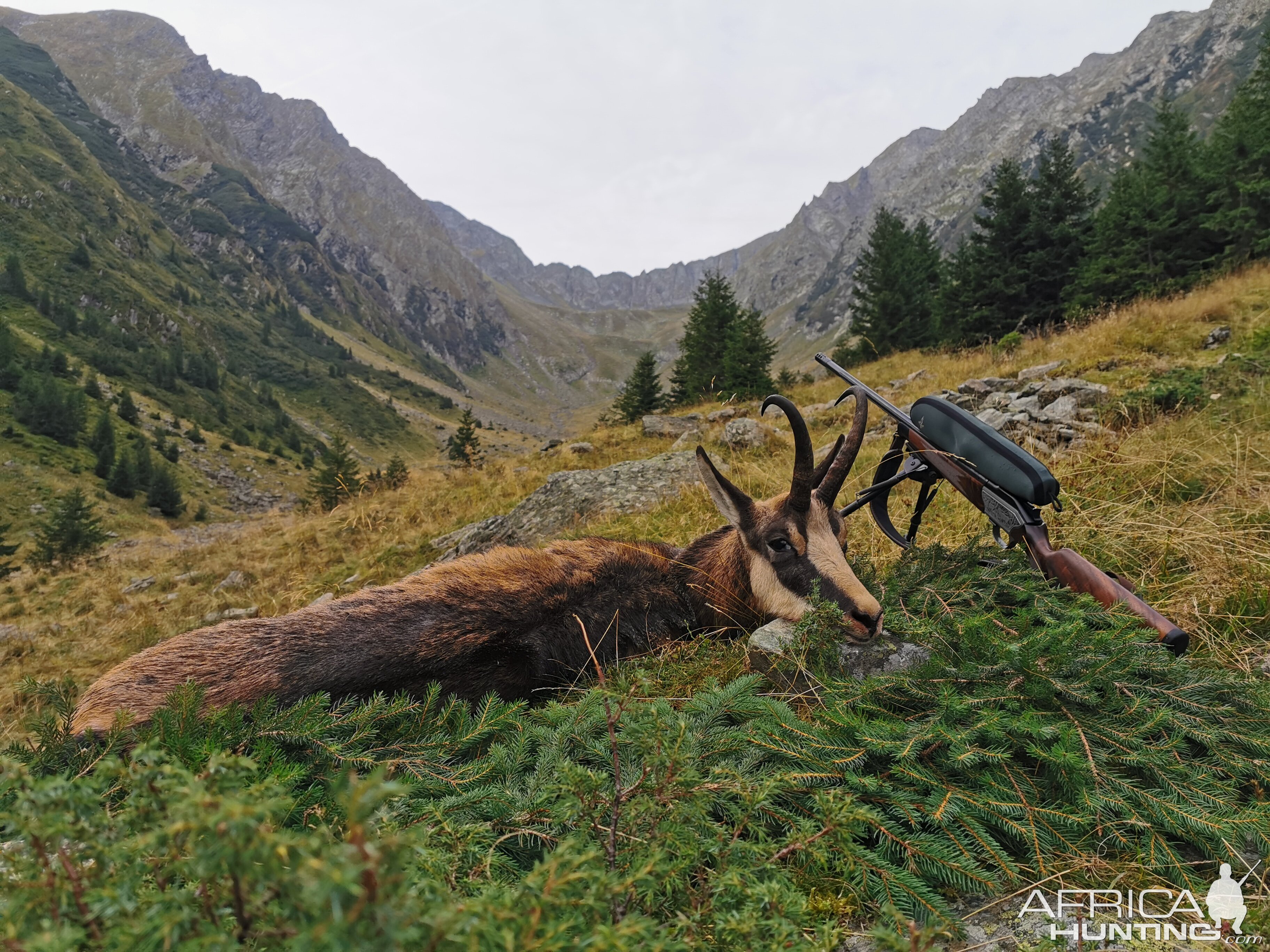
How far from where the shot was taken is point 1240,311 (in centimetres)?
1186

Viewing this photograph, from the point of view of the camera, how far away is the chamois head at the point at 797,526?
4008 mm

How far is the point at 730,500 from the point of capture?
15.0 feet

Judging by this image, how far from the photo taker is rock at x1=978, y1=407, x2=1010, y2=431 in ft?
26.7

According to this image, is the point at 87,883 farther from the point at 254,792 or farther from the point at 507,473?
the point at 507,473

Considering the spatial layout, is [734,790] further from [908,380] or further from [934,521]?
[908,380]

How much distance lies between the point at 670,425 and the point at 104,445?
76807 millimetres

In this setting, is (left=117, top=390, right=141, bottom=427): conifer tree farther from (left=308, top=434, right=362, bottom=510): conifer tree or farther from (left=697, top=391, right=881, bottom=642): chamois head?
(left=697, top=391, right=881, bottom=642): chamois head

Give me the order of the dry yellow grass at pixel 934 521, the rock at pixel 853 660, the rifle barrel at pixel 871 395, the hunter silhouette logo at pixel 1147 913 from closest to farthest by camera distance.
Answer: the hunter silhouette logo at pixel 1147 913, the rock at pixel 853 660, the dry yellow grass at pixel 934 521, the rifle barrel at pixel 871 395

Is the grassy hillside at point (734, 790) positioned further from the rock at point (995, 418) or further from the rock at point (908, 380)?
the rock at point (908, 380)

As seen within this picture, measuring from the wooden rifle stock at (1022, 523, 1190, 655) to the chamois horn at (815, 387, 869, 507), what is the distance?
4.33 ft

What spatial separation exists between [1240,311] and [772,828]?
1691 centimetres

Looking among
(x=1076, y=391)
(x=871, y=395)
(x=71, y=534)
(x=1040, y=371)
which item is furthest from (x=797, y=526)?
Result: (x=71, y=534)

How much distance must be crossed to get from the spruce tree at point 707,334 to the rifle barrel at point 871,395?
71.2 ft

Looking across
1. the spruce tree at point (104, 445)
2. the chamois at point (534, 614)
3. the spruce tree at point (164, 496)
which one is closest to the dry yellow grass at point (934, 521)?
the chamois at point (534, 614)
